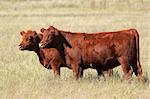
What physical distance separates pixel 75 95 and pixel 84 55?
1.68m

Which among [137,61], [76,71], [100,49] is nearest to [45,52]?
[76,71]

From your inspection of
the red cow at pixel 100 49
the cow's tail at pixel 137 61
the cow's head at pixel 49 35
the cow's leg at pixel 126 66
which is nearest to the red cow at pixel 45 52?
the red cow at pixel 100 49

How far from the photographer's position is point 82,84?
9961 mm

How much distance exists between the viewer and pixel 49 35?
10.7m

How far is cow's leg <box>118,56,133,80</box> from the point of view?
1025 cm

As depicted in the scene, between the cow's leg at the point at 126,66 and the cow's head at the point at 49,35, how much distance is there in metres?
1.51

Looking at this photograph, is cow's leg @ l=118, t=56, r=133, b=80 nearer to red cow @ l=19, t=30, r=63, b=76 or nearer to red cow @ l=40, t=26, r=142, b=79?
red cow @ l=40, t=26, r=142, b=79

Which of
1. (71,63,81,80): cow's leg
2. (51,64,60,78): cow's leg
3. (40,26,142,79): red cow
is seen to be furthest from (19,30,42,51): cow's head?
(71,63,81,80): cow's leg

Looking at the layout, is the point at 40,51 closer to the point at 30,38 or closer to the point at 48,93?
the point at 30,38

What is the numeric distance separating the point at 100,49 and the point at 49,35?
3.77 ft

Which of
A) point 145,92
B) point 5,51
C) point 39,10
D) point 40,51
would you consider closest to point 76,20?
point 39,10

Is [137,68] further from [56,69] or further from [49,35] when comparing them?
[49,35]

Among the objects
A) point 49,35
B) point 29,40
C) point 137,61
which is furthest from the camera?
point 29,40

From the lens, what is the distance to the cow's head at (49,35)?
10.7 meters
